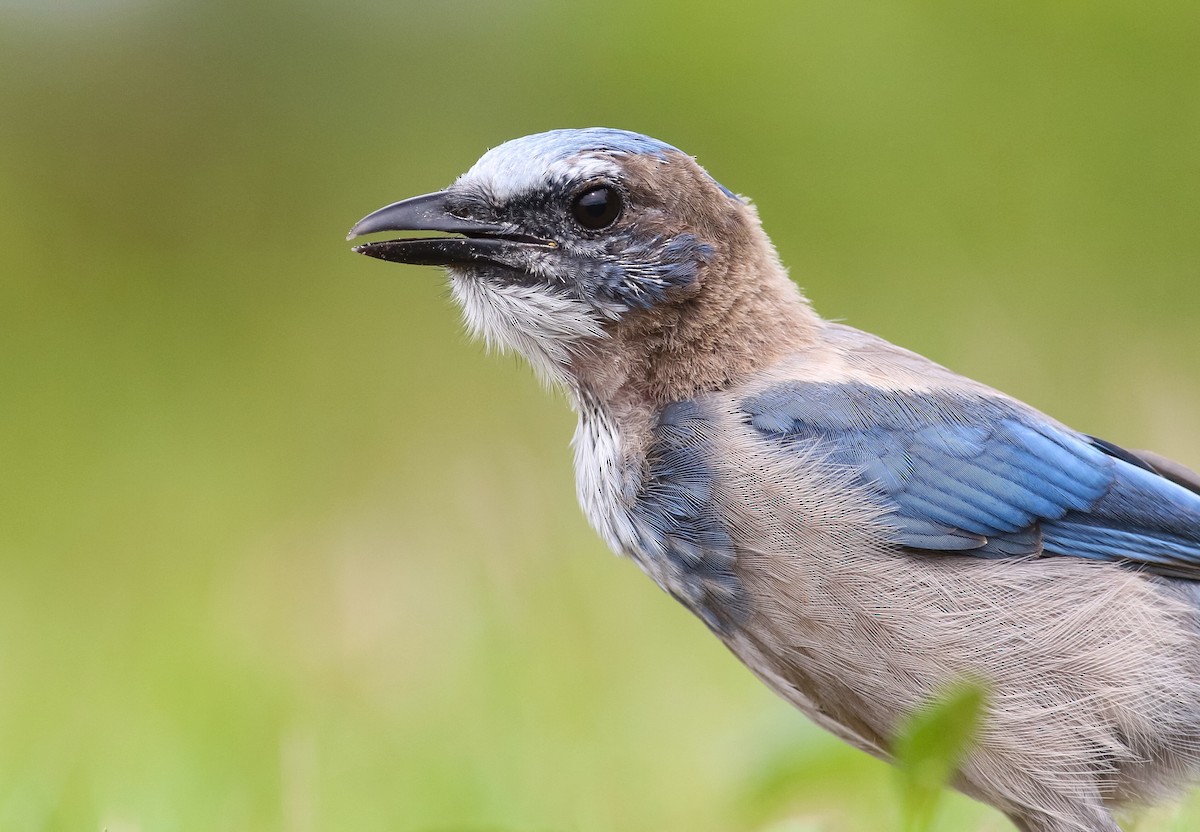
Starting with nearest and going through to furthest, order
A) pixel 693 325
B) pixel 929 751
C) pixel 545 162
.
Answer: pixel 929 751 → pixel 545 162 → pixel 693 325

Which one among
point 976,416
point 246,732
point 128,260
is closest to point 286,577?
point 246,732

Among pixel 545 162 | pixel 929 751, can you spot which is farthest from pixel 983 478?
pixel 545 162

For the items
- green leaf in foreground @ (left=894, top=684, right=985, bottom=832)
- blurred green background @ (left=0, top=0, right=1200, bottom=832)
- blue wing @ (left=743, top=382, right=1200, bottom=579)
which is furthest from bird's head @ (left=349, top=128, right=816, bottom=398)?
blurred green background @ (left=0, top=0, right=1200, bottom=832)

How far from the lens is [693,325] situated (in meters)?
4.07

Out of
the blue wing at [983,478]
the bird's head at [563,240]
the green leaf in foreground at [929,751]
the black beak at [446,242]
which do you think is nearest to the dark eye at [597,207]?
the bird's head at [563,240]

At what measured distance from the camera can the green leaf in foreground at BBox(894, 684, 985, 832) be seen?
2.86 metres

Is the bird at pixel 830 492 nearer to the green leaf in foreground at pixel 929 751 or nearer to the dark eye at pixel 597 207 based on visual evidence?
the dark eye at pixel 597 207

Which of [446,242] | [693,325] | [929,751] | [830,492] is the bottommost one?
[929,751]

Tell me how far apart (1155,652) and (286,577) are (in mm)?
3604

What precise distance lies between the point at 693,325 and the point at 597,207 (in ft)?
1.41

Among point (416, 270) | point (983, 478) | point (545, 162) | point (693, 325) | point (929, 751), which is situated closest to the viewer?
point (929, 751)

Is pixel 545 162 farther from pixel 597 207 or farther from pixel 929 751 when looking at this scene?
pixel 929 751

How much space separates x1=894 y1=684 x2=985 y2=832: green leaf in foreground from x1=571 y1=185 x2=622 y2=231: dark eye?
5.55ft

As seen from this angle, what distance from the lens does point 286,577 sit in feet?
19.6
